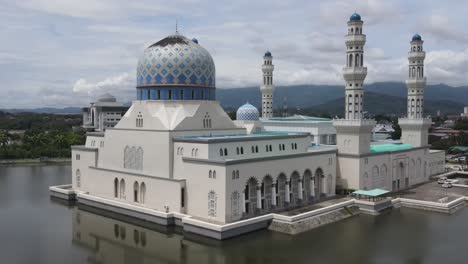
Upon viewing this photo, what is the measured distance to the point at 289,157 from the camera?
28.2 meters

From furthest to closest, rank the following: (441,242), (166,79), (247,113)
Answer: (247,113), (166,79), (441,242)

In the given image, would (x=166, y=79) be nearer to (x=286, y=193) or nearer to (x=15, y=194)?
(x=286, y=193)

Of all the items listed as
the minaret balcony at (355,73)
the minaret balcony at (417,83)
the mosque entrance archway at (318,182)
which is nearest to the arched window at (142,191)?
the mosque entrance archway at (318,182)

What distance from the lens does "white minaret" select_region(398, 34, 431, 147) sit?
1559 inches

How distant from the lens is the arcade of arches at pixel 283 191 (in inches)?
1024

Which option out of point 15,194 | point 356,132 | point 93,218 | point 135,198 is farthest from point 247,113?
point 15,194

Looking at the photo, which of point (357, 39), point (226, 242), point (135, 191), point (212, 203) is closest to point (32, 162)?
point (135, 191)

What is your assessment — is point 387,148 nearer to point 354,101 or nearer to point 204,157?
point 354,101

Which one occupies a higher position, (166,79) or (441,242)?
(166,79)

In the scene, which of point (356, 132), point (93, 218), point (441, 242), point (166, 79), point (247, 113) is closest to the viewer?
point (441, 242)

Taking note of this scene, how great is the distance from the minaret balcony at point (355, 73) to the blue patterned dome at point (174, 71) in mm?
10583

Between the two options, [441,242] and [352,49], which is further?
[352,49]

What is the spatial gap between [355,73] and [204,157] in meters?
14.5

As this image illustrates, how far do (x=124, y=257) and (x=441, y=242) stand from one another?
52.2 feet
